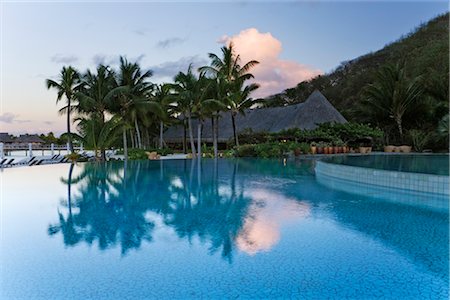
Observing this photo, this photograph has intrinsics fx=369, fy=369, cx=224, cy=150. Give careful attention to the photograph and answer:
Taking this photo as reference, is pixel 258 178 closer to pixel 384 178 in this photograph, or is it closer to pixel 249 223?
pixel 384 178

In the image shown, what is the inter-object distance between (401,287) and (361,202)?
4032 millimetres

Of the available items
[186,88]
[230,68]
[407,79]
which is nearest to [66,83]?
[186,88]

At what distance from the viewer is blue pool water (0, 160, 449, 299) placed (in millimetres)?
3068

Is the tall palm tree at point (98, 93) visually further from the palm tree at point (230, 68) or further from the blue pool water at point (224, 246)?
the blue pool water at point (224, 246)

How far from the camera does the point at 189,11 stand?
13875 mm

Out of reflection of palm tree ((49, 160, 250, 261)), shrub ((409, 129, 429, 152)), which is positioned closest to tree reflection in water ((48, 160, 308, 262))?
reflection of palm tree ((49, 160, 250, 261))

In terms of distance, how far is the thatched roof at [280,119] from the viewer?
25125 mm

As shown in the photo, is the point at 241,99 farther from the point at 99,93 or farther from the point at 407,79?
the point at 407,79

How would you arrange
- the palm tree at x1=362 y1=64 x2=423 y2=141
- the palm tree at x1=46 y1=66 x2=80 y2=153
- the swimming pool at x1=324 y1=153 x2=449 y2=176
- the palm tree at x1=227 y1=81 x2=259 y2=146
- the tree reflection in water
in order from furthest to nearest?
1. the palm tree at x1=46 y1=66 x2=80 y2=153
2. the palm tree at x1=362 y1=64 x2=423 y2=141
3. the palm tree at x1=227 y1=81 x2=259 y2=146
4. the swimming pool at x1=324 y1=153 x2=449 y2=176
5. the tree reflection in water

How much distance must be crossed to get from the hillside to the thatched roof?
199cm

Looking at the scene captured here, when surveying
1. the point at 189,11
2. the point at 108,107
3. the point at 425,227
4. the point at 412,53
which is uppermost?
the point at 412,53

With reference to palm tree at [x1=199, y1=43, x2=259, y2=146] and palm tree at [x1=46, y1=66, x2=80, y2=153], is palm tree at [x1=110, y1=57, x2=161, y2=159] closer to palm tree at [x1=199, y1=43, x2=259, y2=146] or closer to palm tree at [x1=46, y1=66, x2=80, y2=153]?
palm tree at [x1=199, y1=43, x2=259, y2=146]

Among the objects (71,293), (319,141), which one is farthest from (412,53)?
(71,293)

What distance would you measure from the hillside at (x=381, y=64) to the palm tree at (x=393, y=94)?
226 cm
